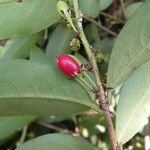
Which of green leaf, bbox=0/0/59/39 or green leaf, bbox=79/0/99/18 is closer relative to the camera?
green leaf, bbox=0/0/59/39

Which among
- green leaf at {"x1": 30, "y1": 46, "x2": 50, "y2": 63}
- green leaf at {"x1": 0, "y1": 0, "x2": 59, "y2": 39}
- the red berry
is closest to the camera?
the red berry

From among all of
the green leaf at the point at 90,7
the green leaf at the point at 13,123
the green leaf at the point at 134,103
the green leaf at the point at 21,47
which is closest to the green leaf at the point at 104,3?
the green leaf at the point at 90,7

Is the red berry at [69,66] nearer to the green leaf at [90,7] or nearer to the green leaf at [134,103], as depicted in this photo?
the green leaf at [134,103]

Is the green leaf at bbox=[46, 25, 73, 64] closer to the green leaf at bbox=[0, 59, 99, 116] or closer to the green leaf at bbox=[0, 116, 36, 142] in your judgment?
the green leaf at bbox=[0, 116, 36, 142]

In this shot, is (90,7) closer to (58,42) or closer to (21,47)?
(58,42)

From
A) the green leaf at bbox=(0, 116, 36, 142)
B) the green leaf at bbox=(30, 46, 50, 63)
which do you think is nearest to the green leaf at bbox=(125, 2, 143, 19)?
the green leaf at bbox=(30, 46, 50, 63)

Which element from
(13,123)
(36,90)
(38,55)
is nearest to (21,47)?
(38,55)

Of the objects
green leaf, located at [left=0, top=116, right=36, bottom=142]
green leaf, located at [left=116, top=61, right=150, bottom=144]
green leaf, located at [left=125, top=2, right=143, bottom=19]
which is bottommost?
green leaf, located at [left=0, top=116, right=36, bottom=142]
